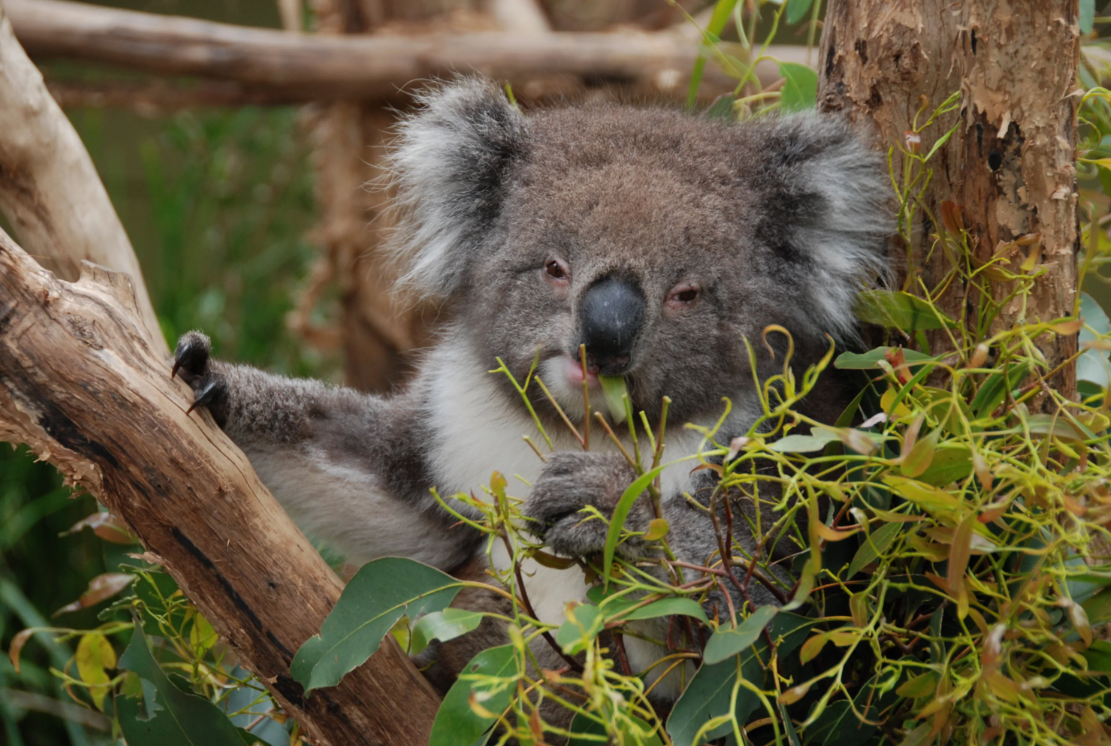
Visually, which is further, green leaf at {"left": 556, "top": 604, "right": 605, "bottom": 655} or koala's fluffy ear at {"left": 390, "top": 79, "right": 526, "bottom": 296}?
koala's fluffy ear at {"left": 390, "top": 79, "right": 526, "bottom": 296}

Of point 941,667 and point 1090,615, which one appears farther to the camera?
point 1090,615

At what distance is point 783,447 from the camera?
1.21m

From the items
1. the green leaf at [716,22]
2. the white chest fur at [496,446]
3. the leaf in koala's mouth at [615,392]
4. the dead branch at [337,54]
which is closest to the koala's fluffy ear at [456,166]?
the white chest fur at [496,446]

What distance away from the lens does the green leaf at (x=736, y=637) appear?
1261 mm

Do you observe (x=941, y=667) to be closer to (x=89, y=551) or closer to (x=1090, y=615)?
(x=1090, y=615)

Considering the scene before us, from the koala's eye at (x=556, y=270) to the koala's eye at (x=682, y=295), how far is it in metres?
0.20

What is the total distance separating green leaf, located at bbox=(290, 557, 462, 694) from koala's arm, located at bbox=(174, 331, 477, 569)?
0.72 m

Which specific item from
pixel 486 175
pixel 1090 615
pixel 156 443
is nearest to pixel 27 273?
pixel 156 443

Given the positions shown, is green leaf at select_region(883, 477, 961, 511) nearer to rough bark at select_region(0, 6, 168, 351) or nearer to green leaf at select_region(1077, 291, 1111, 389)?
green leaf at select_region(1077, 291, 1111, 389)

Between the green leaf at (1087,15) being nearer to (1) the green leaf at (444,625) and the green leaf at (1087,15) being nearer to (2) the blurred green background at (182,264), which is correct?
(1) the green leaf at (444,625)

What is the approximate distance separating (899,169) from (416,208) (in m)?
1.06

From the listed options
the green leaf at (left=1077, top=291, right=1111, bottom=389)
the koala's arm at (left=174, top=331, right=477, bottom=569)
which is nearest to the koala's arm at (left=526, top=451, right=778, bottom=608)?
the koala's arm at (left=174, top=331, right=477, bottom=569)

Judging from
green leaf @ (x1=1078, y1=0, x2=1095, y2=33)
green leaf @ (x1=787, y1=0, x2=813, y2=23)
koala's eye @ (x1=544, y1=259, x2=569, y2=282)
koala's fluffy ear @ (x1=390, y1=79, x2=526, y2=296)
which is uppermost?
green leaf @ (x1=787, y1=0, x2=813, y2=23)

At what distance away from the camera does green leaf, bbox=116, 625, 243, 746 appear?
5.79ft
